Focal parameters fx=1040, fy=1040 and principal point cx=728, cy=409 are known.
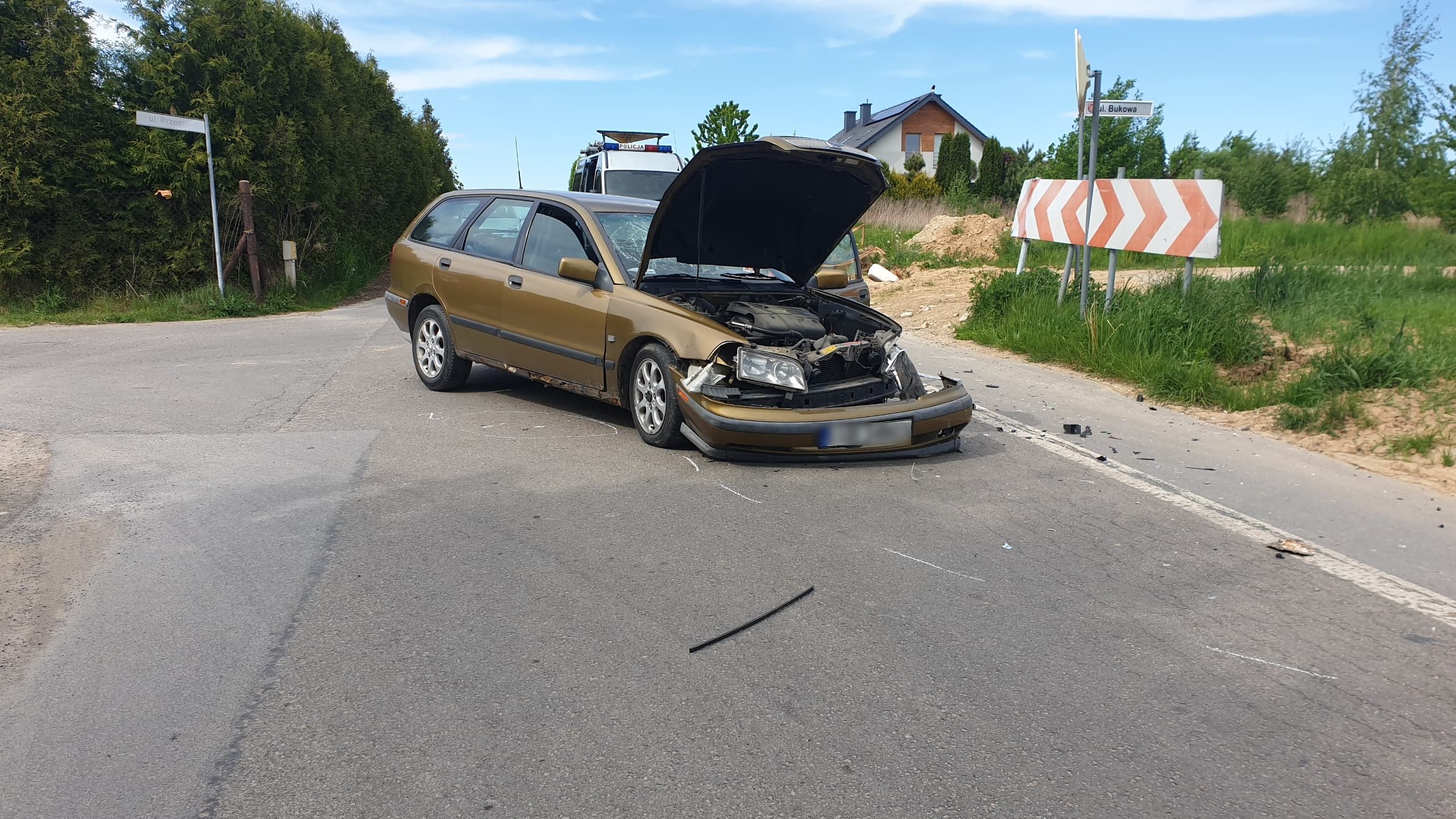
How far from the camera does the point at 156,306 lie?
52.6 feet

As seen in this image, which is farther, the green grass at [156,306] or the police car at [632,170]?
the police car at [632,170]

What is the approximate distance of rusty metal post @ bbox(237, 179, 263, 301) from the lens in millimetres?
16312

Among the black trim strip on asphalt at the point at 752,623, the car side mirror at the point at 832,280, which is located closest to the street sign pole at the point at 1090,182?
the car side mirror at the point at 832,280

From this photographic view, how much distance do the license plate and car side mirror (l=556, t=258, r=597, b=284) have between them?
2.08 metres

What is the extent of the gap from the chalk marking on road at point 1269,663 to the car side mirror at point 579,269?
183 inches

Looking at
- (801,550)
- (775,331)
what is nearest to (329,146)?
(775,331)

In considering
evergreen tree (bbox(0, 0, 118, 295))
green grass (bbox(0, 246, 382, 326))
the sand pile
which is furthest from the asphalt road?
the sand pile

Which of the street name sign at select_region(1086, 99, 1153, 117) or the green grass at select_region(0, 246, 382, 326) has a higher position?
the street name sign at select_region(1086, 99, 1153, 117)

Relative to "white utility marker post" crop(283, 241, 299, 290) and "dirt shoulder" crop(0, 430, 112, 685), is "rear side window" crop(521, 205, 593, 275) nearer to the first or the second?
"dirt shoulder" crop(0, 430, 112, 685)

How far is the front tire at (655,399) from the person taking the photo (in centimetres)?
664

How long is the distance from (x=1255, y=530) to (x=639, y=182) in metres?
14.0

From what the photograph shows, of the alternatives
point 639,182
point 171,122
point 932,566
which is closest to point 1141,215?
point 932,566

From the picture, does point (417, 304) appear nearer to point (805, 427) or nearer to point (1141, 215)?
point (805, 427)

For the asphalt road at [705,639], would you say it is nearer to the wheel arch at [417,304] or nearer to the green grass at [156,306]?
the wheel arch at [417,304]
